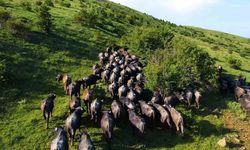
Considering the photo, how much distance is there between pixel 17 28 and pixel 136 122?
21.4m

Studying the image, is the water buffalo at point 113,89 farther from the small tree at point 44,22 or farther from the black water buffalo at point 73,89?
the small tree at point 44,22

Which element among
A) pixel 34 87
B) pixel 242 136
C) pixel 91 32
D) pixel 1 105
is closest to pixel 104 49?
pixel 91 32

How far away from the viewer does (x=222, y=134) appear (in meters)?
24.2

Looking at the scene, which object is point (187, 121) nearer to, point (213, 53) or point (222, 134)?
point (222, 134)

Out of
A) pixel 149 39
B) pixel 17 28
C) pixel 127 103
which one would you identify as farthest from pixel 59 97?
pixel 149 39

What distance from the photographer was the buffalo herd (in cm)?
2091

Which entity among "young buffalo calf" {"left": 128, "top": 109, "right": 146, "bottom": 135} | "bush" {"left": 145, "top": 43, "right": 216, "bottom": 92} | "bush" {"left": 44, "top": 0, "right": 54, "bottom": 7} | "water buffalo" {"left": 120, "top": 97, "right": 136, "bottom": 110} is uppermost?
"bush" {"left": 44, "top": 0, "right": 54, "bottom": 7}

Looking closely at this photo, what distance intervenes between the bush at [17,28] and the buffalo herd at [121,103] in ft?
33.4

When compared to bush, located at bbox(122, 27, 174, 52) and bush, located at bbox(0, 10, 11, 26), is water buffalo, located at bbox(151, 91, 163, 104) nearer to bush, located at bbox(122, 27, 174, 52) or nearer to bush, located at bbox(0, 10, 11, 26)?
bush, located at bbox(122, 27, 174, 52)

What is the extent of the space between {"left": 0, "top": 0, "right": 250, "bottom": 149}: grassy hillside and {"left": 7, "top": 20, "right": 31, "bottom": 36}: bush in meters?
0.38

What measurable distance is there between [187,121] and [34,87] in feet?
40.9

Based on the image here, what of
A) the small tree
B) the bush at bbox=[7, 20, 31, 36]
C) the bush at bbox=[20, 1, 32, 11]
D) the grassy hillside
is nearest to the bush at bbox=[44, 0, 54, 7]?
the bush at bbox=[20, 1, 32, 11]

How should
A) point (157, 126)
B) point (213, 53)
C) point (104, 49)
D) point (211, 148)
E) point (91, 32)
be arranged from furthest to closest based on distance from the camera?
1. point (213, 53)
2. point (91, 32)
3. point (104, 49)
4. point (157, 126)
5. point (211, 148)

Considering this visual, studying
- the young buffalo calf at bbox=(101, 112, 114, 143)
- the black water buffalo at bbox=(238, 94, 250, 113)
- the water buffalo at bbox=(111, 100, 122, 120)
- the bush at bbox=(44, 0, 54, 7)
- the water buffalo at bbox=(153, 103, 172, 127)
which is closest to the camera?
the young buffalo calf at bbox=(101, 112, 114, 143)
